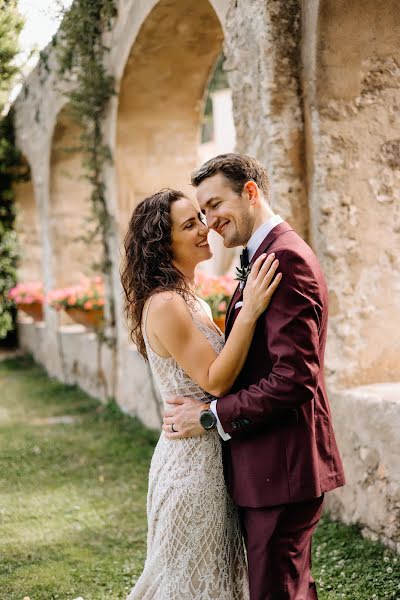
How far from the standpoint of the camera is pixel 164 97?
20.9ft

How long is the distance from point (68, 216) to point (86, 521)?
592cm

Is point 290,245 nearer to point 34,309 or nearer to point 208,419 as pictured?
point 208,419

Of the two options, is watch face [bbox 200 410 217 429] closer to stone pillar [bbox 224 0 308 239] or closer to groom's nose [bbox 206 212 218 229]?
groom's nose [bbox 206 212 218 229]

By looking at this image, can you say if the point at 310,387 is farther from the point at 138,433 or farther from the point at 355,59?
the point at 138,433

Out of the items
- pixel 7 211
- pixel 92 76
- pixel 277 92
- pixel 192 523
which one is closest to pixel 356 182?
pixel 277 92

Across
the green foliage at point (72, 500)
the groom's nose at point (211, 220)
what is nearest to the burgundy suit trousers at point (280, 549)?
the groom's nose at point (211, 220)

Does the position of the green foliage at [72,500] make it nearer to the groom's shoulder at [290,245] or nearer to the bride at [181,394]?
the bride at [181,394]

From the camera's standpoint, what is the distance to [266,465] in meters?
2.01

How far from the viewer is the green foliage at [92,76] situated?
6270mm

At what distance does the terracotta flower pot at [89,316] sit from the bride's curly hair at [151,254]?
539 centimetres

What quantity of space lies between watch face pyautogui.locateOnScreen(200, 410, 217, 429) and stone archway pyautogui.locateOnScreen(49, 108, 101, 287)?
22.6 feet

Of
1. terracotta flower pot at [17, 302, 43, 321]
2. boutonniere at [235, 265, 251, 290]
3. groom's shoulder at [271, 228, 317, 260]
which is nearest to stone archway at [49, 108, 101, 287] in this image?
terracotta flower pot at [17, 302, 43, 321]

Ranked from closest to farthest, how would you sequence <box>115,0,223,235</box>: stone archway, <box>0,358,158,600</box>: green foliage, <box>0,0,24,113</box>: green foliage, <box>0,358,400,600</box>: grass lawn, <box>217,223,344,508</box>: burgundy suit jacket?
<box>217,223,344,508</box>: burgundy suit jacket, <box>0,358,400,600</box>: grass lawn, <box>0,358,158,600</box>: green foliage, <box>0,0,24,113</box>: green foliage, <box>115,0,223,235</box>: stone archway

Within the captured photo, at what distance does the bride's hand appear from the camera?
1.97 meters
